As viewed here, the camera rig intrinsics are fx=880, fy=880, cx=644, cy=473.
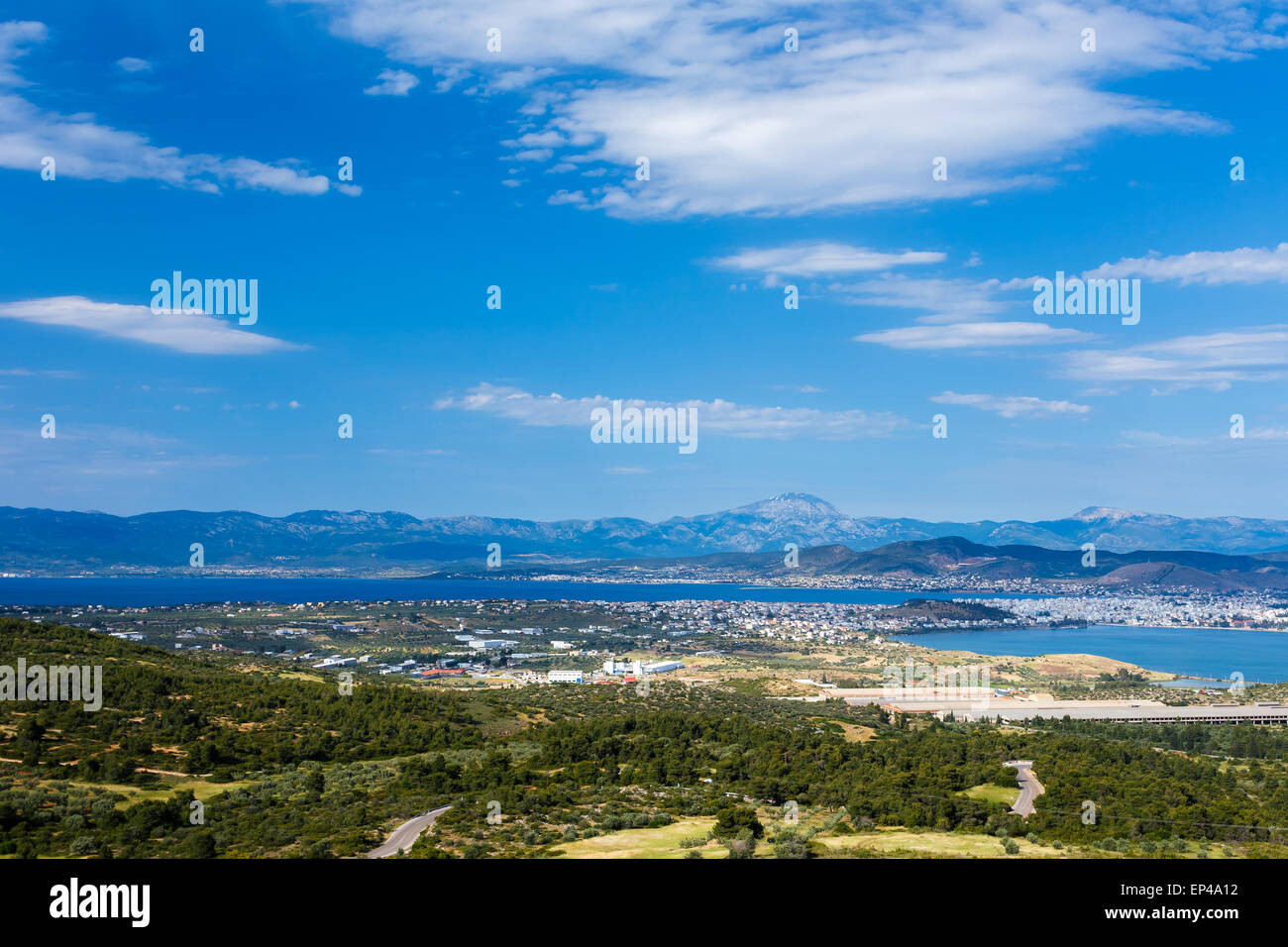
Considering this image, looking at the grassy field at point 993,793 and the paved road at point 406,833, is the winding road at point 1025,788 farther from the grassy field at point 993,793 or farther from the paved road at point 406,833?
the paved road at point 406,833

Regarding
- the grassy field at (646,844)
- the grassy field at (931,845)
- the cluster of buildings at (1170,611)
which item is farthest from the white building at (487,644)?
the cluster of buildings at (1170,611)

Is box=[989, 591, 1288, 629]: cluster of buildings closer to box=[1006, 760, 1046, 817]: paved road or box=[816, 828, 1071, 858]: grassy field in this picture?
box=[1006, 760, 1046, 817]: paved road

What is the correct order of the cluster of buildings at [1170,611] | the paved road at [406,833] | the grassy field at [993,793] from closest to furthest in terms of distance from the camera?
1. the paved road at [406,833]
2. the grassy field at [993,793]
3. the cluster of buildings at [1170,611]

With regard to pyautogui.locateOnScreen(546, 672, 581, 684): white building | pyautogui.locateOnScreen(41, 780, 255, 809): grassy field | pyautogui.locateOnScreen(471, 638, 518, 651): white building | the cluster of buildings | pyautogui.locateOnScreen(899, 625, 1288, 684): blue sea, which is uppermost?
pyautogui.locateOnScreen(41, 780, 255, 809): grassy field

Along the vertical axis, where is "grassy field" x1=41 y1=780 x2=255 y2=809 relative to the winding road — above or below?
above

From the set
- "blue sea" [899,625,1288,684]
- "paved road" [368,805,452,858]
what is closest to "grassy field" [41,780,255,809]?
"paved road" [368,805,452,858]
